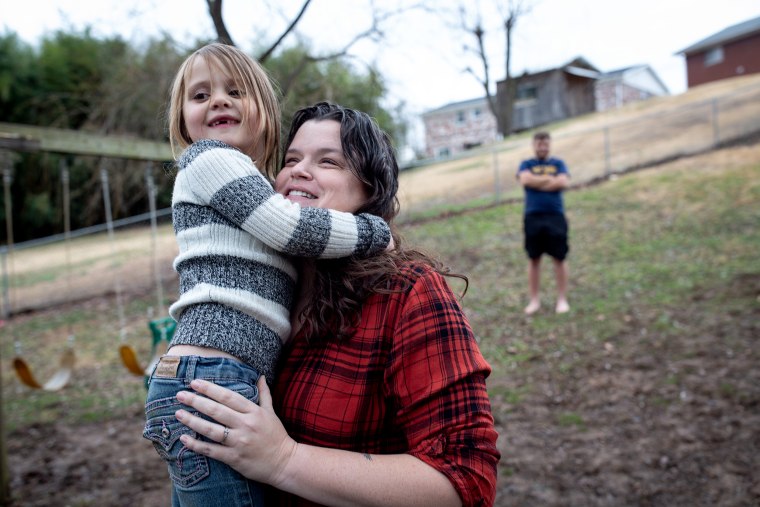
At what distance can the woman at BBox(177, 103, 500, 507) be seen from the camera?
1.10 metres

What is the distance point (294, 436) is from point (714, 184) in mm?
11624

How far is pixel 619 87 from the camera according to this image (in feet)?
120

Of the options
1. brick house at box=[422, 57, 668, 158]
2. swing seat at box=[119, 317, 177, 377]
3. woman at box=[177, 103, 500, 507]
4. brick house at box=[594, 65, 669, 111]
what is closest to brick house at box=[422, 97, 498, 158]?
brick house at box=[422, 57, 668, 158]

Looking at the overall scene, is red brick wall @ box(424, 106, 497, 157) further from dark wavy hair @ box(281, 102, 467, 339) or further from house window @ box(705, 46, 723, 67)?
dark wavy hair @ box(281, 102, 467, 339)

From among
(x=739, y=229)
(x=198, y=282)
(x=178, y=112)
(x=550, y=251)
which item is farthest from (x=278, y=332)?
(x=739, y=229)

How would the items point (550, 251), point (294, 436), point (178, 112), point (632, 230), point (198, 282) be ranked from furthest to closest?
point (632, 230) → point (550, 251) → point (178, 112) → point (198, 282) → point (294, 436)

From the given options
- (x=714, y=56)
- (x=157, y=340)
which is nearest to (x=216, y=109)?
(x=157, y=340)

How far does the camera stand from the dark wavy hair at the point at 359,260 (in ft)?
4.22

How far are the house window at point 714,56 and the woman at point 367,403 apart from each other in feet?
123

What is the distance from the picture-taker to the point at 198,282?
1375 mm

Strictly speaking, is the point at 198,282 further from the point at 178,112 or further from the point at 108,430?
the point at 108,430

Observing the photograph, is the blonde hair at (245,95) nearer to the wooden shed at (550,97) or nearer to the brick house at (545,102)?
the brick house at (545,102)

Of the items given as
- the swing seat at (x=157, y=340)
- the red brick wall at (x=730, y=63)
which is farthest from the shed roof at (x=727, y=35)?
the swing seat at (x=157, y=340)

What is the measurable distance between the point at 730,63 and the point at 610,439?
34.6m
